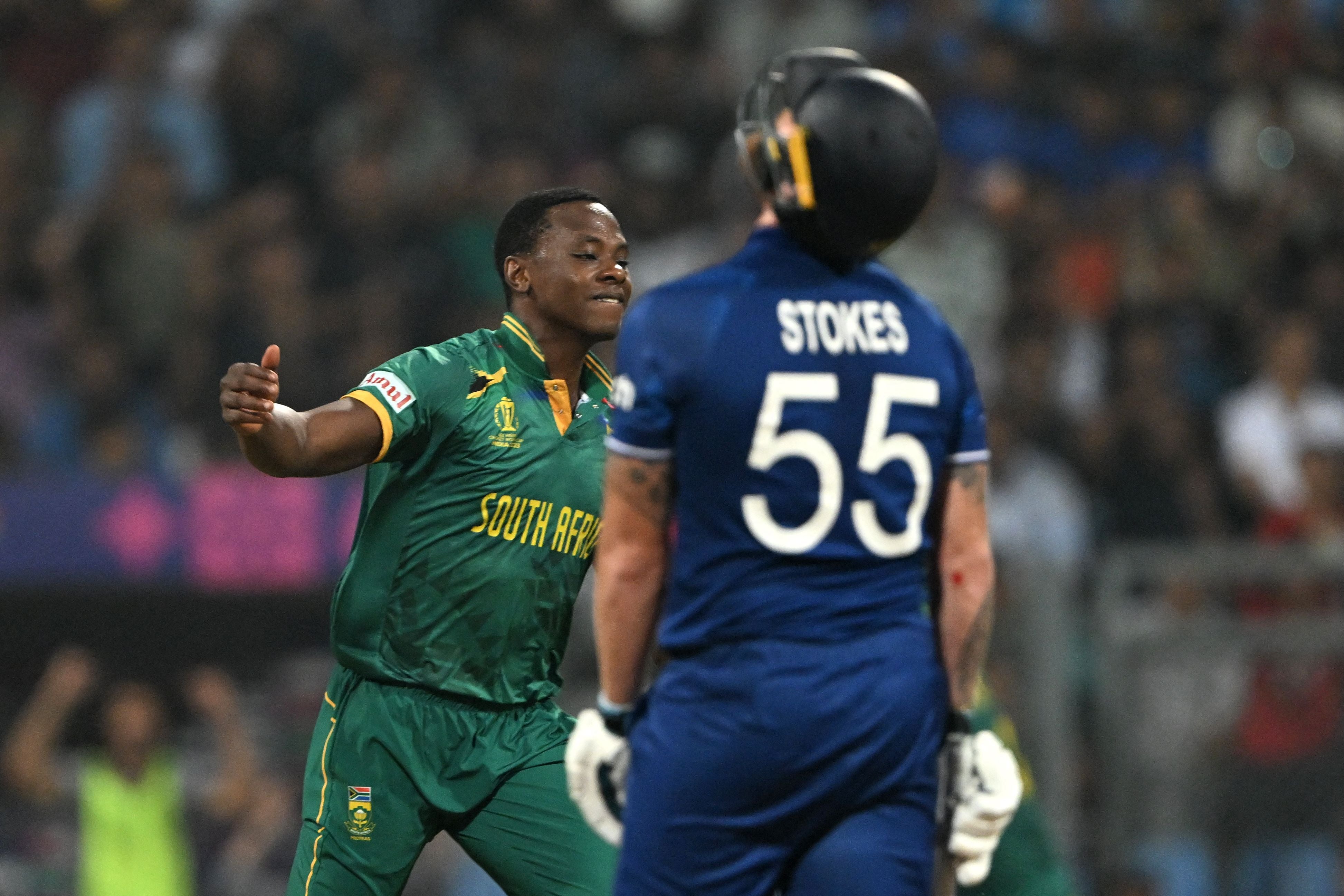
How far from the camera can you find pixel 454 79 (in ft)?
41.2

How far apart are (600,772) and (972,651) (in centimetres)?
78

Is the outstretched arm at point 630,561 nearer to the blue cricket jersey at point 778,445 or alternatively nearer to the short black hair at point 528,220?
the blue cricket jersey at point 778,445

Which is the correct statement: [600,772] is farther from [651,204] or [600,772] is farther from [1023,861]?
[651,204]

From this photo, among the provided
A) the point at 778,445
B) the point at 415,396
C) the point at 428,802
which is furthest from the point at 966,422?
the point at 428,802

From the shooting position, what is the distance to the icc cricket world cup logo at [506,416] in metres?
4.97

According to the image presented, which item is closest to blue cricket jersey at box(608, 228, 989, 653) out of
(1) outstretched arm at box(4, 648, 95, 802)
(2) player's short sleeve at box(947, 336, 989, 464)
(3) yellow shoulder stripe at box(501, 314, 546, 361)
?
(2) player's short sleeve at box(947, 336, 989, 464)

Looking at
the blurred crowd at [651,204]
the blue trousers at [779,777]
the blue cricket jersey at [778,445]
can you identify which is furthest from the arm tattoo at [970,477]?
the blurred crowd at [651,204]

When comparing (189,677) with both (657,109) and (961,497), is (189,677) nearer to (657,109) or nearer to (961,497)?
(657,109)

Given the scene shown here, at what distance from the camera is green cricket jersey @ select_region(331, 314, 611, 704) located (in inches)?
193

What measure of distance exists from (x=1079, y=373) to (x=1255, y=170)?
106 inches

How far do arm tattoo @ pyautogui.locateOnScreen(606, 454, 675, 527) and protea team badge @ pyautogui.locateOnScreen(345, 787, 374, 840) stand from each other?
62.7 inches

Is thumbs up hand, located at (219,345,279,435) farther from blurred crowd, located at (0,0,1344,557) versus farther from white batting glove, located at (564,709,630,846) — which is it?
blurred crowd, located at (0,0,1344,557)

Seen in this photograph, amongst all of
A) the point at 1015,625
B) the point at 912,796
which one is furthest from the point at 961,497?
the point at 1015,625

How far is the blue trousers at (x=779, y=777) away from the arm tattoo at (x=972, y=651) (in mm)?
192
